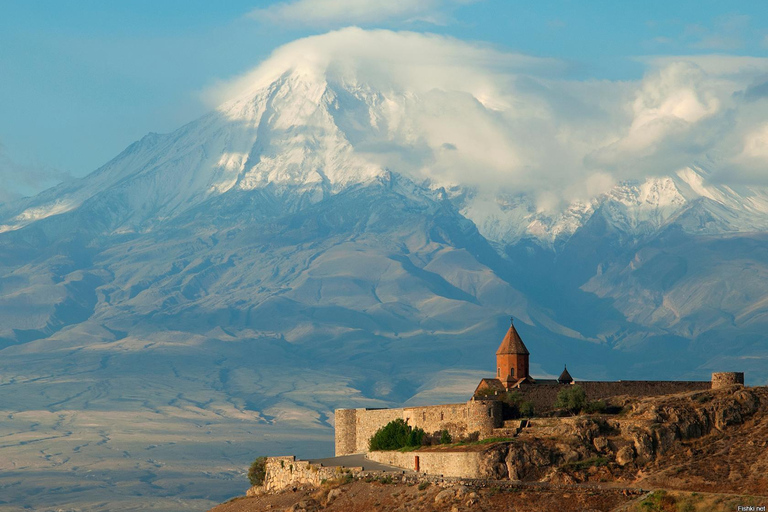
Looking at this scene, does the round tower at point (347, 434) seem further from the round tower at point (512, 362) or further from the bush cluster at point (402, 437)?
the round tower at point (512, 362)

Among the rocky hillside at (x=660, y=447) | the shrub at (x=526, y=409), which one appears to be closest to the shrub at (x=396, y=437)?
the shrub at (x=526, y=409)

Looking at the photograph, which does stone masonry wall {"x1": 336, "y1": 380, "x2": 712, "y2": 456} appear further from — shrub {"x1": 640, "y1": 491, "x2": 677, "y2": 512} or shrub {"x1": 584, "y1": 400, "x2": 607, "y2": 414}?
shrub {"x1": 640, "y1": 491, "x2": 677, "y2": 512}

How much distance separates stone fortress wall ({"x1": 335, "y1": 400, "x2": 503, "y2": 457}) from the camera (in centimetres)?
7081

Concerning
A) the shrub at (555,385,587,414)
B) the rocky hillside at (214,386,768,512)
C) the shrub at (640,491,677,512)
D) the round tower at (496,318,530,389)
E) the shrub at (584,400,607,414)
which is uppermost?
the round tower at (496,318,530,389)

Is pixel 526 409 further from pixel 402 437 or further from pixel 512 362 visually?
pixel 512 362

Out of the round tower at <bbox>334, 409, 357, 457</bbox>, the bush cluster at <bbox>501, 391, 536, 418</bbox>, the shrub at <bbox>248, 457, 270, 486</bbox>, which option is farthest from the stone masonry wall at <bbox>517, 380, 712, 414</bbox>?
the shrub at <bbox>248, 457, 270, 486</bbox>

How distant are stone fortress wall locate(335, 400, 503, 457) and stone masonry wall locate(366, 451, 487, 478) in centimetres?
330

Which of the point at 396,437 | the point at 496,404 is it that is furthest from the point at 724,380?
the point at 396,437

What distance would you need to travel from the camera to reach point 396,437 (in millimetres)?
76375

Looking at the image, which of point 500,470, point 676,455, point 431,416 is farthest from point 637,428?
point 431,416

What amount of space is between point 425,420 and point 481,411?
5.48 m

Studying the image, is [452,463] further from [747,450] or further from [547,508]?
[747,450]

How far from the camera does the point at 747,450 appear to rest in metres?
63.9

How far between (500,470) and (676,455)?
883 cm
